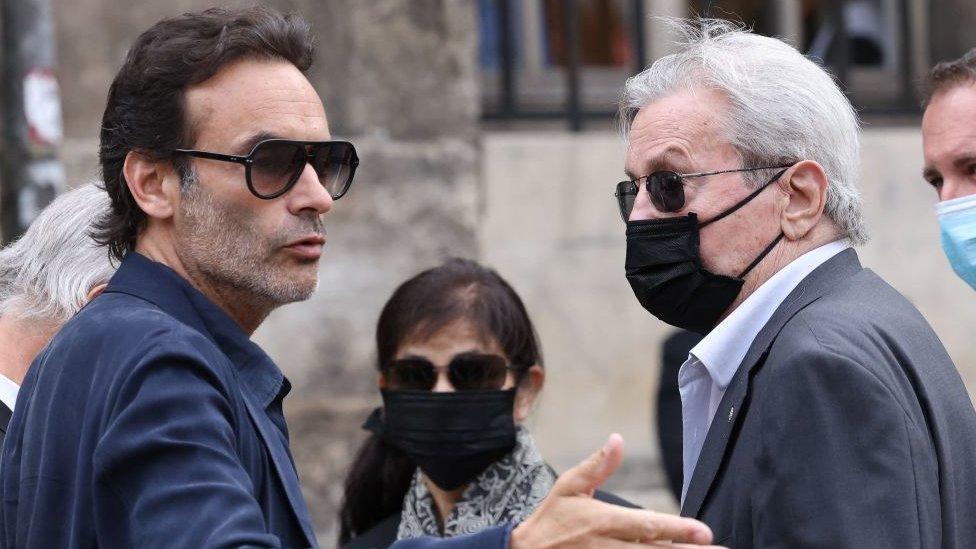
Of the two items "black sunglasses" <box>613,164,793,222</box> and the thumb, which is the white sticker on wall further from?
the thumb

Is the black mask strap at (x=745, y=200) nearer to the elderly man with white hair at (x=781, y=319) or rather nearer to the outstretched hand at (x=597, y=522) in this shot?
the elderly man with white hair at (x=781, y=319)

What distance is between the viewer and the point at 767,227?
2805mm

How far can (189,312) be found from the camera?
8.19 feet

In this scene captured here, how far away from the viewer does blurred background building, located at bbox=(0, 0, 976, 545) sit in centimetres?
634

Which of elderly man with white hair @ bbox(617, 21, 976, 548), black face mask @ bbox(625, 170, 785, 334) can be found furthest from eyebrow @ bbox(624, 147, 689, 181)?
black face mask @ bbox(625, 170, 785, 334)

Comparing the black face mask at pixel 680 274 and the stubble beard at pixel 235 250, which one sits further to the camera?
the black face mask at pixel 680 274

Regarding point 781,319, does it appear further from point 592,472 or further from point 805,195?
point 592,472

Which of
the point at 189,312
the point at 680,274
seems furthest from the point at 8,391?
the point at 680,274

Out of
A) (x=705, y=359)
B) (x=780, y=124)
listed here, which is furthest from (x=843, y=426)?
(x=780, y=124)

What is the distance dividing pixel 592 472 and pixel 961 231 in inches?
76.9

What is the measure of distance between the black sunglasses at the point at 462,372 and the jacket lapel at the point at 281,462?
4.70 ft

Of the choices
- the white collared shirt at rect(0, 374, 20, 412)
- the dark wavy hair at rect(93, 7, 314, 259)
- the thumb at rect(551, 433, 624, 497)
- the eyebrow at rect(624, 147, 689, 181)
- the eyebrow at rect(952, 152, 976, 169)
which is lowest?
the white collared shirt at rect(0, 374, 20, 412)

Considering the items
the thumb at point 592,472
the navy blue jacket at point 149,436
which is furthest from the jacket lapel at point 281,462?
the thumb at point 592,472

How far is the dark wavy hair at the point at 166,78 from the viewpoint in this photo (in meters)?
2.63
